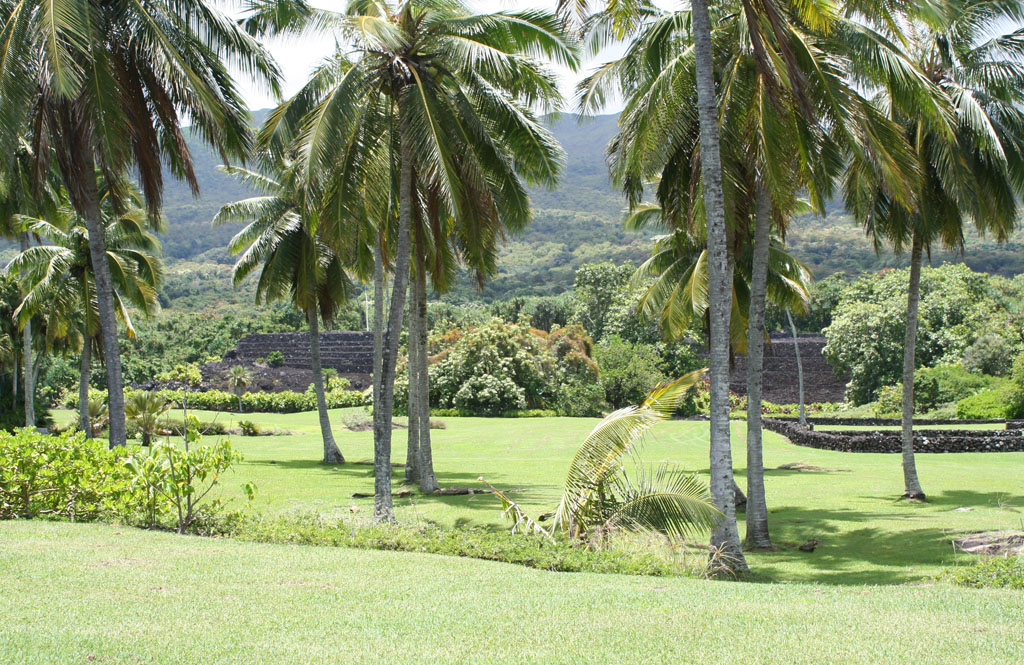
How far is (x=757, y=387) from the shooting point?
1141 cm

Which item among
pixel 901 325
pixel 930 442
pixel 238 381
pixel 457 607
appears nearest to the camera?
pixel 457 607

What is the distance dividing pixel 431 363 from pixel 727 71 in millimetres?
33269

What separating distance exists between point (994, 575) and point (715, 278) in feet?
13.3

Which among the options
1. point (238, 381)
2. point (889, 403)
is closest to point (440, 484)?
point (889, 403)

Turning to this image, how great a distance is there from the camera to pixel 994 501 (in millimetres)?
13719

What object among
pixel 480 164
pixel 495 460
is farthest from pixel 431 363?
pixel 480 164

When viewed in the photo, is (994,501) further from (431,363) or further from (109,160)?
(431,363)

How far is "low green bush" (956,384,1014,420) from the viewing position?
32106 millimetres

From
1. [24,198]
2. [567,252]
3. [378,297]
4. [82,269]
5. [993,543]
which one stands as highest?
[567,252]

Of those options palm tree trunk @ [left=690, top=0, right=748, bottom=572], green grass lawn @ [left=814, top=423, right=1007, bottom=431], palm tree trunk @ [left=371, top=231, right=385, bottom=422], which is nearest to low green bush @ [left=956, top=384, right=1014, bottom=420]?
green grass lawn @ [left=814, top=423, right=1007, bottom=431]

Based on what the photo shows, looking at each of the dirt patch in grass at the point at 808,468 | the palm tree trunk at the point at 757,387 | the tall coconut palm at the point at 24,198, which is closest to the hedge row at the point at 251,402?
the tall coconut palm at the point at 24,198

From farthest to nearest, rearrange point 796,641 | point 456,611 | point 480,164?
point 480,164 < point 456,611 < point 796,641

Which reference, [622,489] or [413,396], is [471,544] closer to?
[622,489]

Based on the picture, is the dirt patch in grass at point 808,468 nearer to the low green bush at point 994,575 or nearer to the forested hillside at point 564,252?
the low green bush at point 994,575
